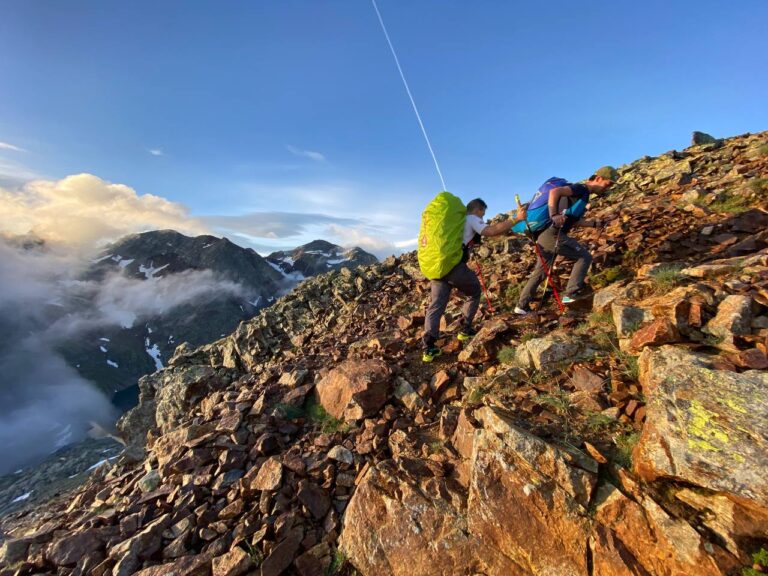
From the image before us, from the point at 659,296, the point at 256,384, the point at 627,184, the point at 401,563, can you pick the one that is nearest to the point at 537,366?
the point at 659,296

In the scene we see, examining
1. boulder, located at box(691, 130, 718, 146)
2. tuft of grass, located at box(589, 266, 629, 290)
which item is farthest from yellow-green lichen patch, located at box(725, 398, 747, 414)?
boulder, located at box(691, 130, 718, 146)

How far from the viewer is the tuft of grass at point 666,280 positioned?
6.84 meters

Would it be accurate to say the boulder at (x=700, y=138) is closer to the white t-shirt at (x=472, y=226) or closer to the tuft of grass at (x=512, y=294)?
the tuft of grass at (x=512, y=294)

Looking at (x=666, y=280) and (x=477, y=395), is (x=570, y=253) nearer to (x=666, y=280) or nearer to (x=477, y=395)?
(x=666, y=280)

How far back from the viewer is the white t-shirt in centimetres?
768

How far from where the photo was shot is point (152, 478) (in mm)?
7059

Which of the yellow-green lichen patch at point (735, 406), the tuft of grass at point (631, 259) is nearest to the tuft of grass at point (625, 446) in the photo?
the yellow-green lichen patch at point (735, 406)

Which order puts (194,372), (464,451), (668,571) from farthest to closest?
1. (194,372)
2. (464,451)
3. (668,571)

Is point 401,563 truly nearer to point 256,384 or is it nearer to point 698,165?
point 256,384

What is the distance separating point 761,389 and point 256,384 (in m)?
9.83

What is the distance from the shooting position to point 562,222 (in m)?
8.28

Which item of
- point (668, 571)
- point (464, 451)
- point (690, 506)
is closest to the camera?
point (668, 571)

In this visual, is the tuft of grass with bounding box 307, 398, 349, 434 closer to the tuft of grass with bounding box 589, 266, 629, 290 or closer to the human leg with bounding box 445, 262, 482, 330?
the human leg with bounding box 445, 262, 482, 330

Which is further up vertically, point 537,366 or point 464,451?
point 537,366
